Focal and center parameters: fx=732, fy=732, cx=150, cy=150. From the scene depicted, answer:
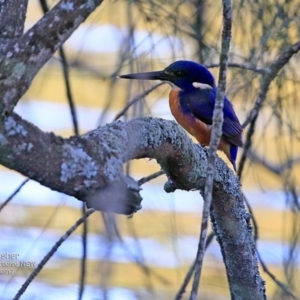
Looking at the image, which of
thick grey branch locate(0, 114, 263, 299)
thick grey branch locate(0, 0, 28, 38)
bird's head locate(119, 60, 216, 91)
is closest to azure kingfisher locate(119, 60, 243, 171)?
bird's head locate(119, 60, 216, 91)

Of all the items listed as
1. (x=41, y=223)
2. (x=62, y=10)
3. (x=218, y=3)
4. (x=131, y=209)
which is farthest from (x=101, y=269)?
(x=218, y=3)

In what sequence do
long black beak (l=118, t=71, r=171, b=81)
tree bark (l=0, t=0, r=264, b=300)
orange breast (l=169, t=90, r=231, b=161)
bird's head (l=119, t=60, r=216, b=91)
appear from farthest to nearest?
orange breast (l=169, t=90, r=231, b=161) → bird's head (l=119, t=60, r=216, b=91) → long black beak (l=118, t=71, r=171, b=81) → tree bark (l=0, t=0, r=264, b=300)

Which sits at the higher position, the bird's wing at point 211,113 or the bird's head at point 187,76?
the bird's head at point 187,76

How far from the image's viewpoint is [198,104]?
110 inches

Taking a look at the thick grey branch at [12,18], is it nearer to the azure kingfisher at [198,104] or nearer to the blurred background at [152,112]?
the blurred background at [152,112]

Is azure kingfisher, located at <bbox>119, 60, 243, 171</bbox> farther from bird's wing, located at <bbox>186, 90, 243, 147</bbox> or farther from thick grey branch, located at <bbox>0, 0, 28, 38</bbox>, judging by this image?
thick grey branch, located at <bbox>0, 0, 28, 38</bbox>

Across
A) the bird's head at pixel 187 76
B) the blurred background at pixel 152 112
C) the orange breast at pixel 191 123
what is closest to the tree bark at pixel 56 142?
the blurred background at pixel 152 112

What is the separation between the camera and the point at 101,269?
1451 millimetres

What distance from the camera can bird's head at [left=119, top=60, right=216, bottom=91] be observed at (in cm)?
264

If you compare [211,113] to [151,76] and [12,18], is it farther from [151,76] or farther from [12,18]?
[12,18]

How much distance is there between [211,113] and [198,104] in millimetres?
82

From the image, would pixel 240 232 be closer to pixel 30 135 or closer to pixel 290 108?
pixel 30 135

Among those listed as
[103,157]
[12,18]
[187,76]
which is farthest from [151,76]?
[103,157]

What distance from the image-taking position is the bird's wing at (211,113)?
2.69 m
